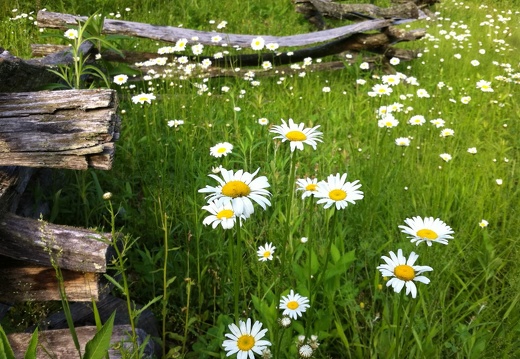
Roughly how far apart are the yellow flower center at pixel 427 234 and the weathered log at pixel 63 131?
3.91 ft

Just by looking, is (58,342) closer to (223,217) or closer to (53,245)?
(53,245)

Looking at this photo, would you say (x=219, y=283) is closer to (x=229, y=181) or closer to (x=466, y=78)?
(x=229, y=181)

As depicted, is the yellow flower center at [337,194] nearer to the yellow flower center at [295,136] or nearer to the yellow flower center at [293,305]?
the yellow flower center at [295,136]

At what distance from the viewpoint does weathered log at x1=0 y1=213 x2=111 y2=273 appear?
1.89 m

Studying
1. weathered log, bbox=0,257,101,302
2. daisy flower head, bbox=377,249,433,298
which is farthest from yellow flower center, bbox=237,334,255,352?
weathered log, bbox=0,257,101,302

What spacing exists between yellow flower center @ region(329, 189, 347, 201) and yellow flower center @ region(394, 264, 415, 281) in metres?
0.28

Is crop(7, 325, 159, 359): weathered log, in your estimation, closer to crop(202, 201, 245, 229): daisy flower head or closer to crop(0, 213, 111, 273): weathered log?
crop(0, 213, 111, 273): weathered log

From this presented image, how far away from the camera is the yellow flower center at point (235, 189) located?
1521 mm

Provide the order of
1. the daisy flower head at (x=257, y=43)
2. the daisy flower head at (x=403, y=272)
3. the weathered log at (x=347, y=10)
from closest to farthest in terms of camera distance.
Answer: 1. the daisy flower head at (x=403, y=272)
2. the daisy flower head at (x=257, y=43)
3. the weathered log at (x=347, y=10)

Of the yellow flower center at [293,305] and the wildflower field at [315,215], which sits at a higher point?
the yellow flower center at [293,305]

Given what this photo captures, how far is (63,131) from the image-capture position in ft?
6.68

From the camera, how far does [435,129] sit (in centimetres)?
414

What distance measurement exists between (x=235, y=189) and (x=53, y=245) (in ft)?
2.81

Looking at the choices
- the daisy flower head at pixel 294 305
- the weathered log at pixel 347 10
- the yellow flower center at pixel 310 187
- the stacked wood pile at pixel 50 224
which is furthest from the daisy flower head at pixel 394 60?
the daisy flower head at pixel 294 305
